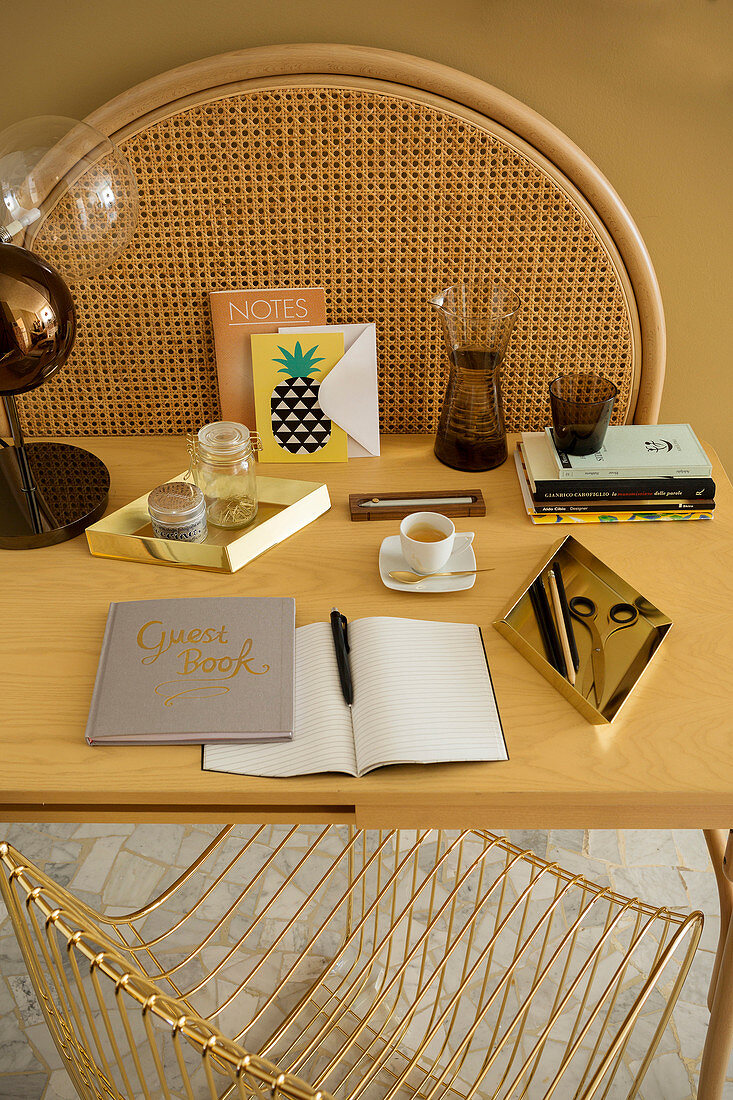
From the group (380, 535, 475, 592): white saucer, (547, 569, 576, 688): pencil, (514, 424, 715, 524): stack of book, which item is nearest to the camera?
(547, 569, 576, 688): pencil

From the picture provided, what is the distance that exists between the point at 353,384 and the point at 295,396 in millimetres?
83

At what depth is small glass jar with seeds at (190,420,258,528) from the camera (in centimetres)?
106

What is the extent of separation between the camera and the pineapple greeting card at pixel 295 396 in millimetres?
1174

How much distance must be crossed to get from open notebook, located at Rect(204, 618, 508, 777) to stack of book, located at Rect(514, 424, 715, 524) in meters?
0.26

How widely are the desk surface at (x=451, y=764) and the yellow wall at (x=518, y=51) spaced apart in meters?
0.50

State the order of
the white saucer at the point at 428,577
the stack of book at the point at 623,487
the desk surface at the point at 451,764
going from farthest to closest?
the stack of book at the point at 623,487, the white saucer at the point at 428,577, the desk surface at the point at 451,764

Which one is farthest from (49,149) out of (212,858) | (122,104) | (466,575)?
(212,858)

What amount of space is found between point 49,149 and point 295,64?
321mm

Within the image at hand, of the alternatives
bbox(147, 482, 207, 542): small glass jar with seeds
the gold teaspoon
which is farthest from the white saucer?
bbox(147, 482, 207, 542): small glass jar with seeds

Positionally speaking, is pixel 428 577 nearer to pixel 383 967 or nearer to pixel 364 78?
pixel 364 78

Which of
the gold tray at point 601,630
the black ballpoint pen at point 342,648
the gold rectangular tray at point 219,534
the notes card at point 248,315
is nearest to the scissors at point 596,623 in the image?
the gold tray at point 601,630

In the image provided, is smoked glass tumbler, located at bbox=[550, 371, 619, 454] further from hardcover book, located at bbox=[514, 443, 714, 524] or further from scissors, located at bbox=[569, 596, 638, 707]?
scissors, located at bbox=[569, 596, 638, 707]

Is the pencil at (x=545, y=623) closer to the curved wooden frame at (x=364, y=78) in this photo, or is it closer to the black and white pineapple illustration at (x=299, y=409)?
the black and white pineapple illustration at (x=299, y=409)

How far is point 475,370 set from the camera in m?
1.14
